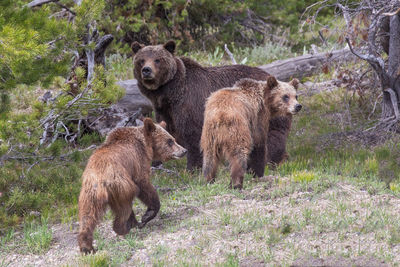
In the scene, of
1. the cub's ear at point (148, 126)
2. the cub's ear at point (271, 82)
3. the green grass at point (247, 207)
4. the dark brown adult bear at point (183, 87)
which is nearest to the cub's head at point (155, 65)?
the dark brown adult bear at point (183, 87)

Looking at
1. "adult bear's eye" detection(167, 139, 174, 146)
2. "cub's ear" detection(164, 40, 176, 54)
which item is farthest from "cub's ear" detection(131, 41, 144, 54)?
"adult bear's eye" detection(167, 139, 174, 146)

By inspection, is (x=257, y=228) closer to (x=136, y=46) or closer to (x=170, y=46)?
(x=170, y=46)

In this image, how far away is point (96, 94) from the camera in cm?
811

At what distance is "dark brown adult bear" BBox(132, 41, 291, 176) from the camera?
31.1 feet

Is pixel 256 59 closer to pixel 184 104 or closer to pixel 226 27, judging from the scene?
pixel 226 27

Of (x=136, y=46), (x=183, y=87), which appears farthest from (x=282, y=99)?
(x=136, y=46)

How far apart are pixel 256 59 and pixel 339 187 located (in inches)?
335

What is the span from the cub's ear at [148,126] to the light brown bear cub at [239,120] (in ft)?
2.89

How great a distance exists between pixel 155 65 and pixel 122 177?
3.76 metres

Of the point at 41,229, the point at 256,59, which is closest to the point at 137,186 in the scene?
the point at 41,229

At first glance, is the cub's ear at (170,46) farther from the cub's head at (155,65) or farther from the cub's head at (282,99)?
the cub's head at (282,99)

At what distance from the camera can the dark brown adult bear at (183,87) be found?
9.48 meters

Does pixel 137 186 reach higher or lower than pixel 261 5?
lower

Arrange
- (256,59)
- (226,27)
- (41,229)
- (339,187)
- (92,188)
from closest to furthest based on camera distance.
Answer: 1. (92,188)
2. (41,229)
3. (339,187)
4. (256,59)
5. (226,27)
